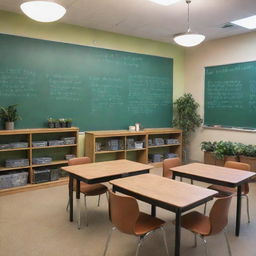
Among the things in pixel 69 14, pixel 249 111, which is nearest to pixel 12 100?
pixel 69 14

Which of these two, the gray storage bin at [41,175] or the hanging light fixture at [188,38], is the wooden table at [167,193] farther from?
the gray storage bin at [41,175]

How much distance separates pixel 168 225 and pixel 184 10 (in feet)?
11.3

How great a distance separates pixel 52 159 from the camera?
515 centimetres

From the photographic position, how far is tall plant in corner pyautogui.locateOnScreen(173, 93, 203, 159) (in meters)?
6.63

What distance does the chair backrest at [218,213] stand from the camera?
2189 millimetres

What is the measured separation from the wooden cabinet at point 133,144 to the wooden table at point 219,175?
2391mm

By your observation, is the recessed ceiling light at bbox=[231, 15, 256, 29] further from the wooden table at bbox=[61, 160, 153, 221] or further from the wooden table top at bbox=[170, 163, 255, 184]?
the wooden table at bbox=[61, 160, 153, 221]

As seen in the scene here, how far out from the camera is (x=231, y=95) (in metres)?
6.07

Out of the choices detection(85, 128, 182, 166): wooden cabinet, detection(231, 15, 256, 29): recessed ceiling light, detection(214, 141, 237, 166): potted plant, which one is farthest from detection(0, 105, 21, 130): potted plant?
detection(231, 15, 256, 29): recessed ceiling light

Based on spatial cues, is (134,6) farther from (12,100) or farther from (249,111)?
(249,111)

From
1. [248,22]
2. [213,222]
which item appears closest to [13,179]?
[213,222]

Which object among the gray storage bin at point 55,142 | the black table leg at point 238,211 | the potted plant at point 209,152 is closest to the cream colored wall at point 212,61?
the potted plant at point 209,152

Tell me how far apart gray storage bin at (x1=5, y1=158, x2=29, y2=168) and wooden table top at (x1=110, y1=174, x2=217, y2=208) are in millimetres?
2509

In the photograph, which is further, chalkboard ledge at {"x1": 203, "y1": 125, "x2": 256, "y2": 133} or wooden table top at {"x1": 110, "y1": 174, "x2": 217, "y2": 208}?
chalkboard ledge at {"x1": 203, "y1": 125, "x2": 256, "y2": 133}
